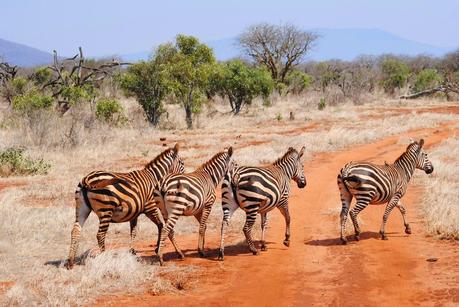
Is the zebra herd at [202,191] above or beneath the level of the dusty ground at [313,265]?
above

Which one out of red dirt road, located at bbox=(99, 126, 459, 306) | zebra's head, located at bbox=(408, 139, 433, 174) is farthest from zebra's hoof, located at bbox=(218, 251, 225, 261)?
zebra's head, located at bbox=(408, 139, 433, 174)

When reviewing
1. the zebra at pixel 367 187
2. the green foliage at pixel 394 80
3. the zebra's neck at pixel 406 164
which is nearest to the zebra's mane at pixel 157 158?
the zebra at pixel 367 187

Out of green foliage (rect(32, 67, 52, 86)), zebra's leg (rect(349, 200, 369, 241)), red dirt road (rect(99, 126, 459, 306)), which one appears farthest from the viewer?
green foliage (rect(32, 67, 52, 86))

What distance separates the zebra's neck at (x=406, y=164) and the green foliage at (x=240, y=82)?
24.1 metres

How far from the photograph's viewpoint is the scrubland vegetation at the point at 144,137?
8188mm

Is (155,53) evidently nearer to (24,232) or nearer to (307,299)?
(24,232)

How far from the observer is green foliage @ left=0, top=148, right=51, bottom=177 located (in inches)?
684

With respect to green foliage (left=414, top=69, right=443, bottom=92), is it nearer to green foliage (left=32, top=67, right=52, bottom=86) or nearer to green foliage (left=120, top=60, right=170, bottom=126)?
green foliage (left=120, top=60, right=170, bottom=126)

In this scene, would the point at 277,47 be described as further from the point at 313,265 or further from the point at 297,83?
the point at 313,265

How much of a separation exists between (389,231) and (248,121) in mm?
21949

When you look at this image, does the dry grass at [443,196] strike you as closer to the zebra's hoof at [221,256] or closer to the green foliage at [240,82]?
the zebra's hoof at [221,256]

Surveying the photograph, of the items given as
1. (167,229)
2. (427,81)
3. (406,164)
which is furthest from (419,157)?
(427,81)

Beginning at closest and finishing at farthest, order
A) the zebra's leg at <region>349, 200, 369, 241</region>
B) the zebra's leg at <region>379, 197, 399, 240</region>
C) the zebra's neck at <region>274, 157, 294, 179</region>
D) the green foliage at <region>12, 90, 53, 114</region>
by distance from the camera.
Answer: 1. the zebra's leg at <region>349, 200, 369, 241</region>
2. the zebra's leg at <region>379, 197, 399, 240</region>
3. the zebra's neck at <region>274, 157, 294, 179</region>
4. the green foliage at <region>12, 90, 53, 114</region>

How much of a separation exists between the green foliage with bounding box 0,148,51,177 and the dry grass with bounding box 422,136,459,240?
11172 mm
